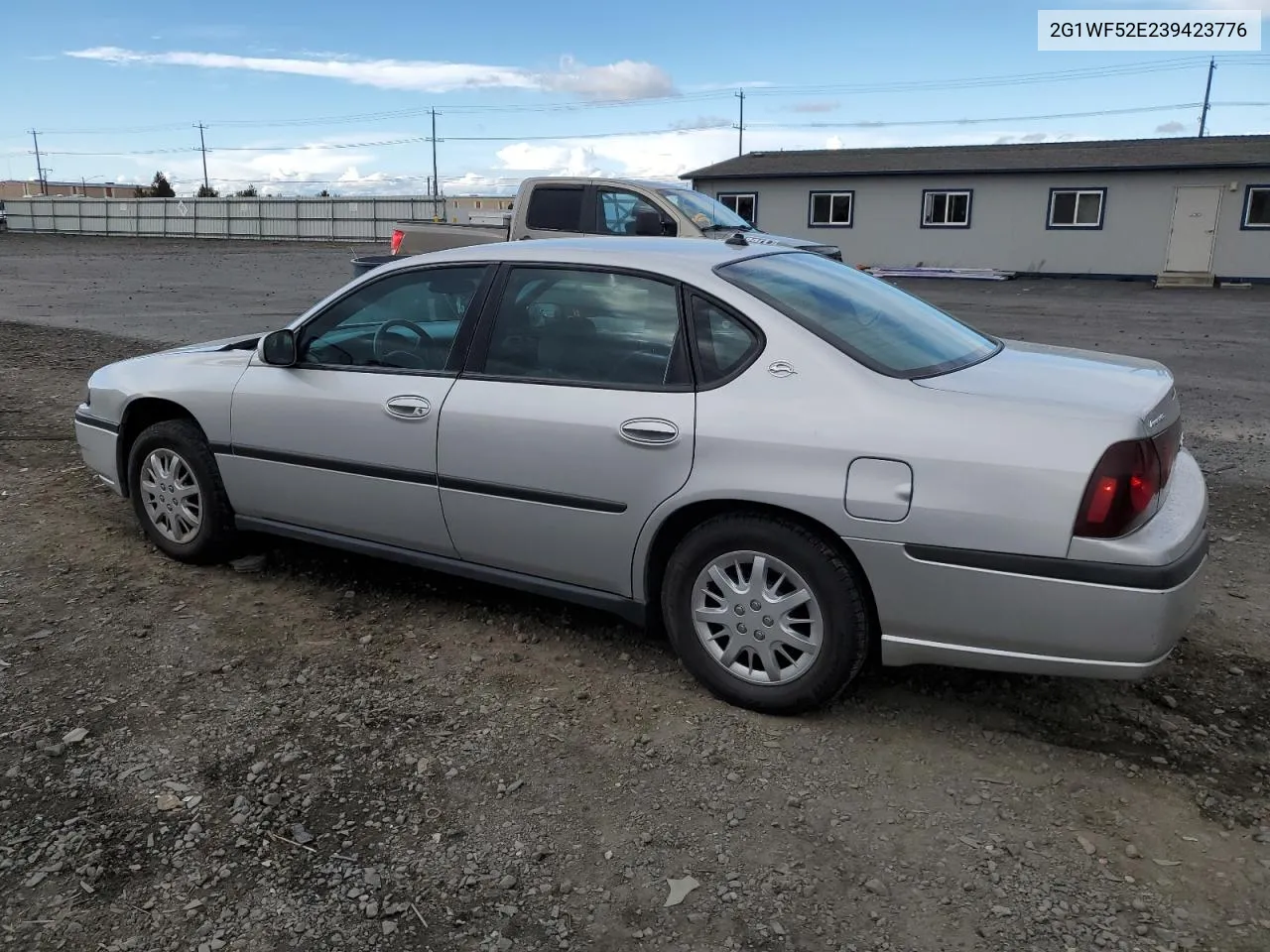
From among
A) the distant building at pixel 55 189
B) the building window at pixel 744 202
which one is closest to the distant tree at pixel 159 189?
the distant building at pixel 55 189

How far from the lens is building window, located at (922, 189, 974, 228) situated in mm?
27812

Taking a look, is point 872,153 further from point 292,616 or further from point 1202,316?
point 292,616

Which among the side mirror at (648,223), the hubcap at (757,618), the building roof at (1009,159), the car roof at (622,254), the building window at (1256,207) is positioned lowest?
the hubcap at (757,618)

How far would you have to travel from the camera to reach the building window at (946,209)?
91.2 ft

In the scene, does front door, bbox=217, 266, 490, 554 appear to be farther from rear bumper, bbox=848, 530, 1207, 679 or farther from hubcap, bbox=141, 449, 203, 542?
rear bumper, bbox=848, 530, 1207, 679

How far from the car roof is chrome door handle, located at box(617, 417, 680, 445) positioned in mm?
573

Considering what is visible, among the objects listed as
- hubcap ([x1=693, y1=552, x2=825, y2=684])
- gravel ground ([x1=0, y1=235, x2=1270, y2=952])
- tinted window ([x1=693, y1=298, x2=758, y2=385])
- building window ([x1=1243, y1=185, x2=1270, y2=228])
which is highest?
building window ([x1=1243, y1=185, x2=1270, y2=228])

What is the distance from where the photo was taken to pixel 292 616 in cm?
436

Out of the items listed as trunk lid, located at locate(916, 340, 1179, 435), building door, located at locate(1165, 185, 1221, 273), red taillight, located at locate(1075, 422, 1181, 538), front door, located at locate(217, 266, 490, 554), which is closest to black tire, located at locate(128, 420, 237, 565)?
front door, located at locate(217, 266, 490, 554)

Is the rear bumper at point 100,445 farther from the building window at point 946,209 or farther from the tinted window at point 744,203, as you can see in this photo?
the tinted window at point 744,203

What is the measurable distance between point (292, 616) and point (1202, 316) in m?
17.3

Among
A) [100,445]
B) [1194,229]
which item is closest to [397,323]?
[100,445]

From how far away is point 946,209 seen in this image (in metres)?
28.1

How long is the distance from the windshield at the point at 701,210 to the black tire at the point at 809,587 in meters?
7.88
